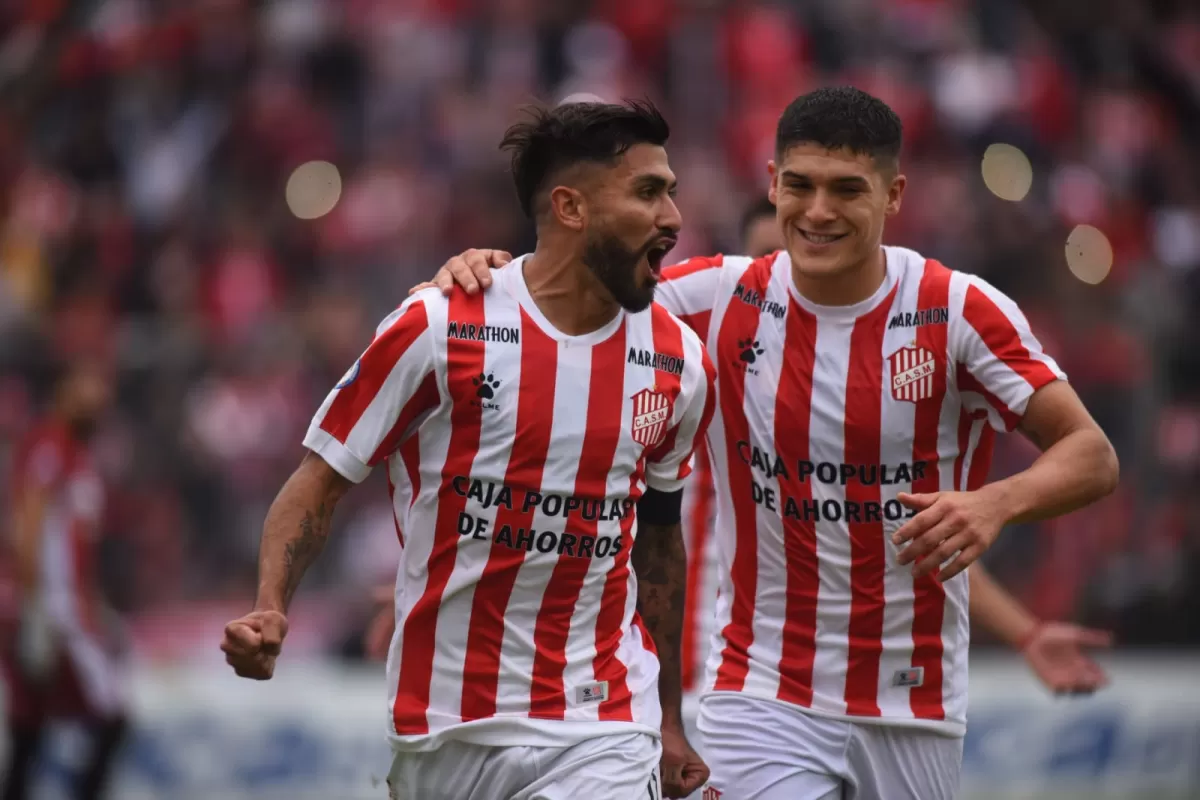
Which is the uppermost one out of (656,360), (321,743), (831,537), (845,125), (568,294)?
A: (845,125)

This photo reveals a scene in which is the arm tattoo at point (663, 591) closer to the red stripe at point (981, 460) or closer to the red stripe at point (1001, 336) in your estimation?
the red stripe at point (981, 460)

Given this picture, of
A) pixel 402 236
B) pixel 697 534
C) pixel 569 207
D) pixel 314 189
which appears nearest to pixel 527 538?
pixel 569 207

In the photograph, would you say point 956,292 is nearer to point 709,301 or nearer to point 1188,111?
point 709,301

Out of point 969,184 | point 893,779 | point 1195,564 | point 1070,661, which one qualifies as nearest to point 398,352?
point 893,779

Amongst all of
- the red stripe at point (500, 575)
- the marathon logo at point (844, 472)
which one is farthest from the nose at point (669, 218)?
the marathon logo at point (844, 472)

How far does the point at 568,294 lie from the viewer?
424 centimetres

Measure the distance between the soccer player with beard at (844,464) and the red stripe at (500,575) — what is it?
2.86ft

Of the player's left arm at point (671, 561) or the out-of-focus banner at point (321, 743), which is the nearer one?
the player's left arm at point (671, 561)

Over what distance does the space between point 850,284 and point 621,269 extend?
0.84 m

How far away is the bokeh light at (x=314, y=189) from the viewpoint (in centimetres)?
1222

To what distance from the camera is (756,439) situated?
185 inches

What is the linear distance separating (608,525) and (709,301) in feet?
3.26

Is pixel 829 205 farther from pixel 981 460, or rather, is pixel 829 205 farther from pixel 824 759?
pixel 824 759

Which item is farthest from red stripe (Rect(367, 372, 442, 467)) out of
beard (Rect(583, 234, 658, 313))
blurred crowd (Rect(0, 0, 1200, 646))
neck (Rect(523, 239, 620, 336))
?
blurred crowd (Rect(0, 0, 1200, 646))
